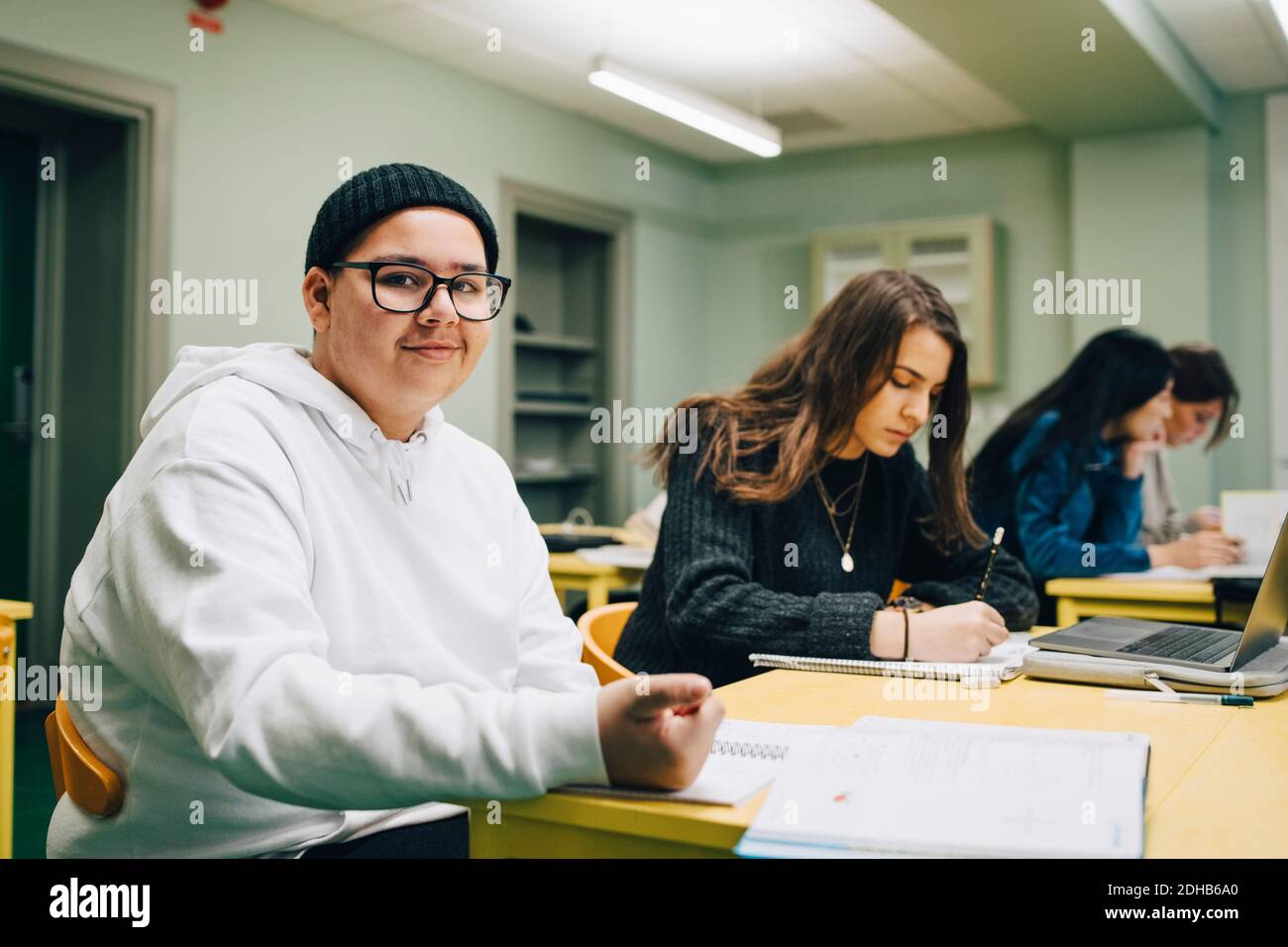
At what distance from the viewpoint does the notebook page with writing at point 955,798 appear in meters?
0.85

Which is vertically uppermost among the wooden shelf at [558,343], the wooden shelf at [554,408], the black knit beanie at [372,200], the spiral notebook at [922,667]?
the wooden shelf at [558,343]

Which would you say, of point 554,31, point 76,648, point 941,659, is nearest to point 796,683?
point 941,659

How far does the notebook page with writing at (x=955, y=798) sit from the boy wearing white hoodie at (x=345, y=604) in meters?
0.12

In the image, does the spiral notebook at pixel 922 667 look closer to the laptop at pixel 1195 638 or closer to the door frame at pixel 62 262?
the laptop at pixel 1195 638

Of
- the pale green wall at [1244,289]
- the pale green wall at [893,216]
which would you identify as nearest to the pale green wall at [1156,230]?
the pale green wall at [1244,289]

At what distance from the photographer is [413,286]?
4.54 feet

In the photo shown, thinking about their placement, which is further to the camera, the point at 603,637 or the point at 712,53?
→ the point at 712,53

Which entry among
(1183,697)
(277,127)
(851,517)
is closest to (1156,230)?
(277,127)

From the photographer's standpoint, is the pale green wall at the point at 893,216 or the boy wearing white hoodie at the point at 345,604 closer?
the boy wearing white hoodie at the point at 345,604

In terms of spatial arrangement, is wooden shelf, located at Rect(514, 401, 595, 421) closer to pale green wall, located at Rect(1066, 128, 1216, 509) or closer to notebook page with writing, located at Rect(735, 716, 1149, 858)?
pale green wall, located at Rect(1066, 128, 1216, 509)

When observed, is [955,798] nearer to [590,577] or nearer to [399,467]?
[399,467]

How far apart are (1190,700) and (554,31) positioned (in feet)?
14.7

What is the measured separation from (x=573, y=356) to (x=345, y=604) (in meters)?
5.63
